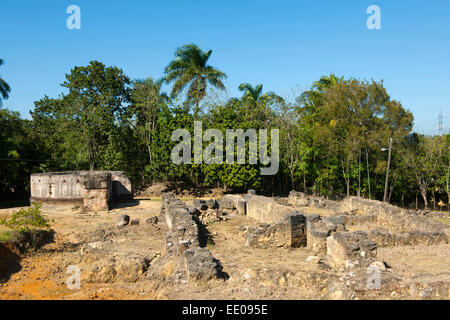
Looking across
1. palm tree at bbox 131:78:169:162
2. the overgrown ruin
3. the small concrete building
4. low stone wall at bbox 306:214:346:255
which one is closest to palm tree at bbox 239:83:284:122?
palm tree at bbox 131:78:169:162

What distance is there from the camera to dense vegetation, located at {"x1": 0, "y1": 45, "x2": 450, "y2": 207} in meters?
27.0

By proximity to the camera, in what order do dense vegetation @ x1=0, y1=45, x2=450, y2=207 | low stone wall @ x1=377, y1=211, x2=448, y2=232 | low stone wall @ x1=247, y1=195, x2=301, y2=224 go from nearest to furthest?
1. low stone wall @ x1=377, y1=211, x2=448, y2=232
2. low stone wall @ x1=247, y1=195, x2=301, y2=224
3. dense vegetation @ x1=0, y1=45, x2=450, y2=207

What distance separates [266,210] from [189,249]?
8417 mm

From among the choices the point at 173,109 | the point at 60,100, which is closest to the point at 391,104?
the point at 173,109

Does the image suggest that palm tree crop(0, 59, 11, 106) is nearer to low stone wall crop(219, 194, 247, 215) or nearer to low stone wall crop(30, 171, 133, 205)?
low stone wall crop(30, 171, 133, 205)

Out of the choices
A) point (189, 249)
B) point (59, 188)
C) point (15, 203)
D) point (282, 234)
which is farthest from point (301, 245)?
point (15, 203)

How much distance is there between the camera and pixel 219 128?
94.1ft

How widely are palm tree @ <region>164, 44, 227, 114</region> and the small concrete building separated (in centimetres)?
1149

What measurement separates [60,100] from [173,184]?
44.2ft

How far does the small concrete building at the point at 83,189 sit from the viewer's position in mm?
20125

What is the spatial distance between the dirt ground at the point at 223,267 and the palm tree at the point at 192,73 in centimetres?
1902

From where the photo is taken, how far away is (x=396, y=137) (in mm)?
26266

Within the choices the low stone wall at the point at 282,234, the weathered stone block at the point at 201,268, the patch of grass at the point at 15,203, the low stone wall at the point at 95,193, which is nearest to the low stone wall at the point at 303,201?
the low stone wall at the point at 282,234

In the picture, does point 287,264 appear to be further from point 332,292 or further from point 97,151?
point 97,151
